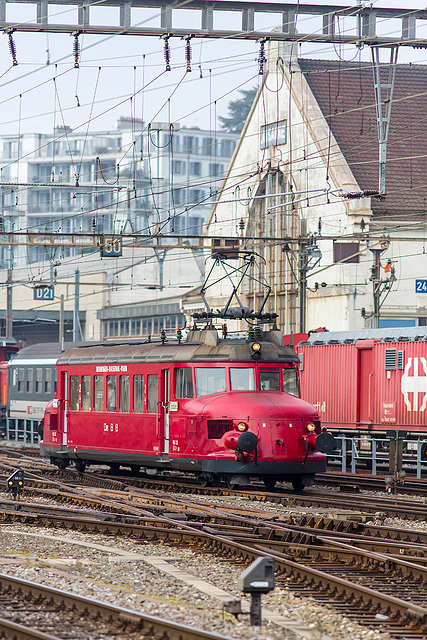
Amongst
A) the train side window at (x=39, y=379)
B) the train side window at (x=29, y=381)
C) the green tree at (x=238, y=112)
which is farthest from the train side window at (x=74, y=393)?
the green tree at (x=238, y=112)

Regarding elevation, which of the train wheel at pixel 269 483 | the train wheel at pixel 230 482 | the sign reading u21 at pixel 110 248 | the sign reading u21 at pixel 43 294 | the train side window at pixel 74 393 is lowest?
the train wheel at pixel 269 483

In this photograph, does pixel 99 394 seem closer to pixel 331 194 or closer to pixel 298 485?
pixel 298 485

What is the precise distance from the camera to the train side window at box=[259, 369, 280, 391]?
20188 millimetres

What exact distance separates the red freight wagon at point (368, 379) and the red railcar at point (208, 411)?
7.35 m

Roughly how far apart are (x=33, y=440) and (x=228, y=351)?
74.4ft

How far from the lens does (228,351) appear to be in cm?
2017

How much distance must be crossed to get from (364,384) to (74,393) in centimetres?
885

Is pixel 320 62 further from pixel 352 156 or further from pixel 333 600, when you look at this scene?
pixel 333 600

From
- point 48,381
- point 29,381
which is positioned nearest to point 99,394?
point 48,381

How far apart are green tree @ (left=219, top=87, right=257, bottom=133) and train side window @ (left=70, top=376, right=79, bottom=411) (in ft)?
362

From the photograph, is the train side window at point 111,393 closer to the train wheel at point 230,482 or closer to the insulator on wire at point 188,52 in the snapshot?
the train wheel at point 230,482

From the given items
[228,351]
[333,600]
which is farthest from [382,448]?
[333,600]

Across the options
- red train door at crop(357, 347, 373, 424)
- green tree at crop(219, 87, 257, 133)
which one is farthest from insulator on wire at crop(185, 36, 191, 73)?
green tree at crop(219, 87, 257, 133)

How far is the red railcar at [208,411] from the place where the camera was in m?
19.1
